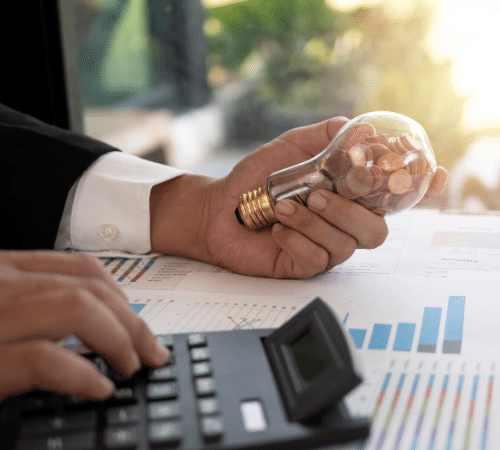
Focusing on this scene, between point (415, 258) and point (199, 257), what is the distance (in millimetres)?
274

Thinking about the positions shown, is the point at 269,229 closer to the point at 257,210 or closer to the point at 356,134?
the point at 257,210

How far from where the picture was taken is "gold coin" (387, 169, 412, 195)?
0.56 metres

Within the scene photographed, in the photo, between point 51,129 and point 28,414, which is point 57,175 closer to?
point 51,129

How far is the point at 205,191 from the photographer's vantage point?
750mm

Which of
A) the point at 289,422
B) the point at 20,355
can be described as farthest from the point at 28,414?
the point at 289,422

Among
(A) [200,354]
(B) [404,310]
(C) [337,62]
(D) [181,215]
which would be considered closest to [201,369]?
(A) [200,354]

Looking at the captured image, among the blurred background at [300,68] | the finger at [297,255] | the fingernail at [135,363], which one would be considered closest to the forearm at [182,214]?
the finger at [297,255]

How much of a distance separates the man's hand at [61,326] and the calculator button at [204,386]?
4 centimetres

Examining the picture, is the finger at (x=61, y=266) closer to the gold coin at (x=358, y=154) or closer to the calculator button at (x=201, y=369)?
the calculator button at (x=201, y=369)

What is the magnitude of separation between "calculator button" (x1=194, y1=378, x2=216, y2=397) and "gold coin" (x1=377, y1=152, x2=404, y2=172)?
30 centimetres

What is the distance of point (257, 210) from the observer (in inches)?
24.9

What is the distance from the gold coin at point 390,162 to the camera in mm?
561

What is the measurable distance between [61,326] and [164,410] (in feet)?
0.28

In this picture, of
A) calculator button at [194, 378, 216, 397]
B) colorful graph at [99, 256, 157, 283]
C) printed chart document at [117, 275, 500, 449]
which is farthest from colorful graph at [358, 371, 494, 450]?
colorful graph at [99, 256, 157, 283]
